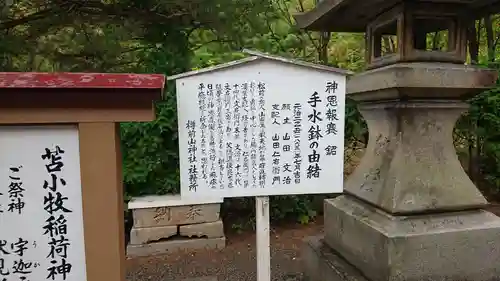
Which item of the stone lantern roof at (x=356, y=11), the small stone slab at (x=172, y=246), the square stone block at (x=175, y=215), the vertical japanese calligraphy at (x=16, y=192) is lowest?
the small stone slab at (x=172, y=246)

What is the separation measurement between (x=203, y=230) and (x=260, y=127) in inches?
109

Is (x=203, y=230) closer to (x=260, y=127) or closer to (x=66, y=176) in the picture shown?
(x=260, y=127)

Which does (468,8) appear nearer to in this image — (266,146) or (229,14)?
(266,146)

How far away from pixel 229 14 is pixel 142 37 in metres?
1.27

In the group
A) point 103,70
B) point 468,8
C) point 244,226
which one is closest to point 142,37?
point 103,70

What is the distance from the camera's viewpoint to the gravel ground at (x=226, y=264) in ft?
13.0

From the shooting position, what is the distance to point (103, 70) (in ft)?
16.9

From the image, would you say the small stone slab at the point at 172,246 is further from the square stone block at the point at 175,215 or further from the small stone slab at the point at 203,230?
the square stone block at the point at 175,215

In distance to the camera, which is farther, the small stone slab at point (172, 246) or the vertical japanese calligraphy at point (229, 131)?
the small stone slab at point (172, 246)

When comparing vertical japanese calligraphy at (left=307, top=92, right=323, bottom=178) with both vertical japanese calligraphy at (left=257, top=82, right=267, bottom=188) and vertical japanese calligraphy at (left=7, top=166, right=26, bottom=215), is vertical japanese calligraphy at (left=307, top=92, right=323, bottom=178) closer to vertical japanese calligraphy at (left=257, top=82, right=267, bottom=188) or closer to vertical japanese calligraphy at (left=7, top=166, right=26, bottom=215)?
vertical japanese calligraphy at (left=257, top=82, right=267, bottom=188)

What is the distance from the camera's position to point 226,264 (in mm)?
4258

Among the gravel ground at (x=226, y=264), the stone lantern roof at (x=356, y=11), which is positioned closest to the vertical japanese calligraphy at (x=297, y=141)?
the stone lantern roof at (x=356, y=11)

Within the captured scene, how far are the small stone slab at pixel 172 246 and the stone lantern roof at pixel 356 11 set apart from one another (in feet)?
8.91

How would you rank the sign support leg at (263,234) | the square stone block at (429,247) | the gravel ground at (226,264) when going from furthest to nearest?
the gravel ground at (226,264) → the square stone block at (429,247) → the sign support leg at (263,234)
